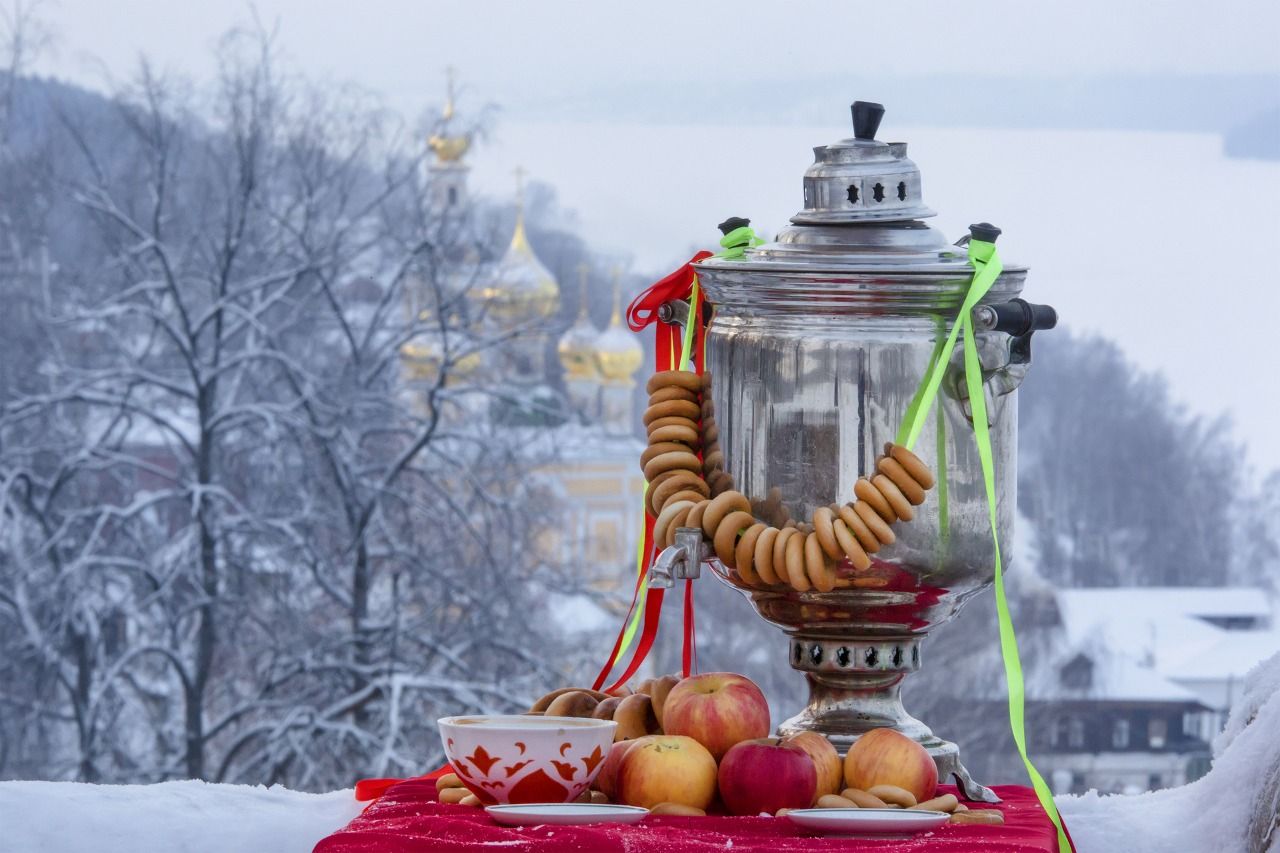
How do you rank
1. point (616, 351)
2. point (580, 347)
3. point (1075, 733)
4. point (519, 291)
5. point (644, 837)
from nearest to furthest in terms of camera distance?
point (644, 837), point (519, 291), point (580, 347), point (616, 351), point (1075, 733)

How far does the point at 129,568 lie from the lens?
13352 mm

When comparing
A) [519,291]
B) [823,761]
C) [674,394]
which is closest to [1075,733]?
[519,291]

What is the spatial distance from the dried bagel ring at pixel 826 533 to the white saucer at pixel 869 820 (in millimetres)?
224

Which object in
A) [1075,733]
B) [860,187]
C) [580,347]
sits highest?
[580,347]

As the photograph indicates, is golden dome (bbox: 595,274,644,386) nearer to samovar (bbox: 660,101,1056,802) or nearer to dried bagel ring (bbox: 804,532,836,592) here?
samovar (bbox: 660,101,1056,802)

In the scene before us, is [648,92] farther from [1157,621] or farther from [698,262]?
[698,262]

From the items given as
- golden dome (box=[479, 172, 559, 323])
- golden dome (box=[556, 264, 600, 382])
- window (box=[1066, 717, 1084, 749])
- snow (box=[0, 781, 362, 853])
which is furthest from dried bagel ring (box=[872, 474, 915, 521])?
window (box=[1066, 717, 1084, 749])

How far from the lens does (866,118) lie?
1.65 m

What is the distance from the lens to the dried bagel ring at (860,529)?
1433 millimetres

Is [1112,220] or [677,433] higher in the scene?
[1112,220]

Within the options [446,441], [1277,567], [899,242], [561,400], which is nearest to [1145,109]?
[1277,567]

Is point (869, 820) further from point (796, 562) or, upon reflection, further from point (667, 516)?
point (667, 516)

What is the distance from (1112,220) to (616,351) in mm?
5921

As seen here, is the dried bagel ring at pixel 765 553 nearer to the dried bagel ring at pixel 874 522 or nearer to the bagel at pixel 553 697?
the dried bagel ring at pixel 874 522
